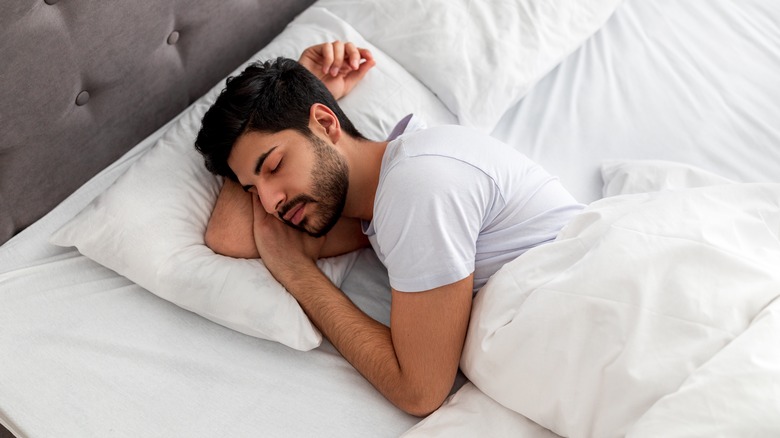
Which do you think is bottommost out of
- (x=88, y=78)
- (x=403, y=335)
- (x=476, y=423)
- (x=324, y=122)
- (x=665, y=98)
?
(x=476, y=423)

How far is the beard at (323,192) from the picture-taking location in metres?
1.36

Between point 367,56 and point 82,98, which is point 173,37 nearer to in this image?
point 82,98

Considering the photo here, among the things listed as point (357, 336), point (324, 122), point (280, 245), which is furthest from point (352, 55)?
point (357, 336)

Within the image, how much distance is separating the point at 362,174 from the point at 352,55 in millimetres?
334

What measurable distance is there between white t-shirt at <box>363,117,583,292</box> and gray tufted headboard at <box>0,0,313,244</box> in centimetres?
58

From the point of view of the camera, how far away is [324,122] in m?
1.43

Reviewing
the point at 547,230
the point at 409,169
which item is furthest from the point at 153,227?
the point at 547,230

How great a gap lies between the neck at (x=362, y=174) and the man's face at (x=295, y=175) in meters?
0.04

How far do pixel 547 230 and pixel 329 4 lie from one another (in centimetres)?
90

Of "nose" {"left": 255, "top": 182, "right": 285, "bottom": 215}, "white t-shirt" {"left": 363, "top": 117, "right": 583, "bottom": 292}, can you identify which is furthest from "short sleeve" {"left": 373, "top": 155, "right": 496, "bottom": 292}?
"nose" {"left": 255, "top": 182, "right": 285, "bottom": 215}

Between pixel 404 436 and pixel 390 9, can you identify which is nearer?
pixel 404 436

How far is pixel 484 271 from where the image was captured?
1.33 meters

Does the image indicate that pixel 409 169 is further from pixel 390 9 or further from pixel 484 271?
pixel 390 9

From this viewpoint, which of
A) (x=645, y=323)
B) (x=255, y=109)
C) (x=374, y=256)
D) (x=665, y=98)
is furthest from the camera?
(x=665, y=98)
